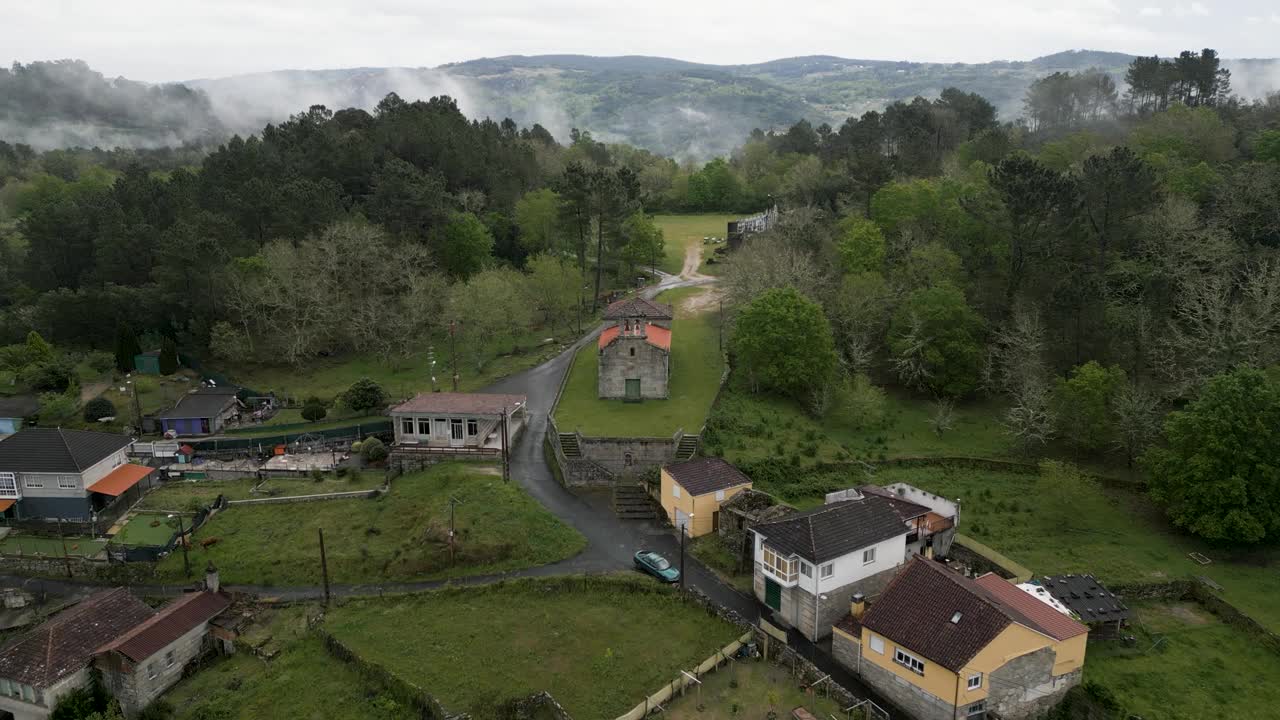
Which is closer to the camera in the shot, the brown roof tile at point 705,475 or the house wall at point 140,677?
the house wall at point 140,677

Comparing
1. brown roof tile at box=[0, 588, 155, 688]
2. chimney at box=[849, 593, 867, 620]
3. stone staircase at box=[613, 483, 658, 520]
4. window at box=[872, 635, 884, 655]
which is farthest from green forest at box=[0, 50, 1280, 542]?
brown roof tile at box=[0, 588, 155, 688]

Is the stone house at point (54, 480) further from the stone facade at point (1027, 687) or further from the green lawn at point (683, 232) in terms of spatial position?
the green lawn at point (683, 232)

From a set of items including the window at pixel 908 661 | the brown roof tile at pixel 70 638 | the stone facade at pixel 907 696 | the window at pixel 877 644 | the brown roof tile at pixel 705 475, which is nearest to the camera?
the stone facade at pixel 907 696

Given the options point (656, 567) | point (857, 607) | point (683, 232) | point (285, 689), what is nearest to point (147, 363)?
point (285, 689)

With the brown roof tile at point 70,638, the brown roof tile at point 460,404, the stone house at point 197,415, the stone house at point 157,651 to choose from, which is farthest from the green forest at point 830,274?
the brown roof tile at point 70,638

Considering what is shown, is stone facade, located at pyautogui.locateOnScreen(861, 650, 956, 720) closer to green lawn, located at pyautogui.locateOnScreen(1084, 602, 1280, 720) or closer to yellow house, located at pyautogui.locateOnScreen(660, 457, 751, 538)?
green lawn, located at pyautogui.locateOnScreen(1084, 602, 1280, 720)

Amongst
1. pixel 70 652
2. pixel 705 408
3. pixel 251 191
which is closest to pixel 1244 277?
pixel 705 408
